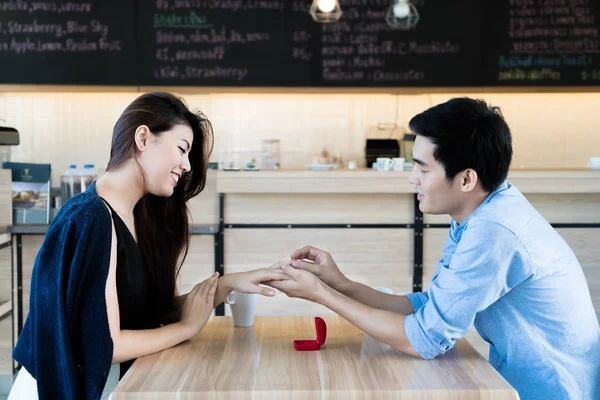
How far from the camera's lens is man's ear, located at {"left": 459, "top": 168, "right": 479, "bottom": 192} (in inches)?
68.5

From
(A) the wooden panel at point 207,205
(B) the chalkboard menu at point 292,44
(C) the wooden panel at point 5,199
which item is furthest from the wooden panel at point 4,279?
(B) the chalkboard menu at point 292,44

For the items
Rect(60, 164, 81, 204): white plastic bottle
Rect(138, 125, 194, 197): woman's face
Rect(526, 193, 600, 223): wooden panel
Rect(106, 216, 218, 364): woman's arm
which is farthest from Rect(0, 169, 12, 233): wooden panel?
Rect(526, 193, 600, 223): wooden panel

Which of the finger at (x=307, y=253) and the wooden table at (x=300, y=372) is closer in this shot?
the wooden table at (x=300, y=372)

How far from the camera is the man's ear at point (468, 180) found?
1739mm

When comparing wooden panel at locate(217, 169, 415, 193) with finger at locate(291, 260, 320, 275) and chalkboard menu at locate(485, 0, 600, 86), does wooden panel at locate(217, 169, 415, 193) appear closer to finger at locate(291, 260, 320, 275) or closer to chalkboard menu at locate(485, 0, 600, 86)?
chalkboard menu at locate(485, 0, 600, 86)

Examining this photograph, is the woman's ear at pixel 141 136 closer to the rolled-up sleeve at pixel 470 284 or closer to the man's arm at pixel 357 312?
the man's arm at pixel 357 312

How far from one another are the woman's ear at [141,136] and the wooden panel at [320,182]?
231 centimetres

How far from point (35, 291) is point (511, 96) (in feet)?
14.9

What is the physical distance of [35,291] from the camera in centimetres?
163

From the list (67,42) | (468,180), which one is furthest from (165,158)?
(67,42)

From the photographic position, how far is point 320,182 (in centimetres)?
414

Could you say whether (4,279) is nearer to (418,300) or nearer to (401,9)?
(418,300)

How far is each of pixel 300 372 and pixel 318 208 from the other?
279cm

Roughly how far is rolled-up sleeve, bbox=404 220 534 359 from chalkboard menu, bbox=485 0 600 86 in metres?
3.81
